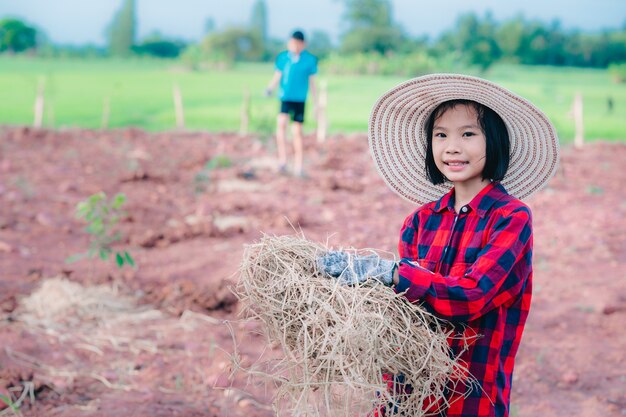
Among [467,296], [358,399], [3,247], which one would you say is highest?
[467,296]

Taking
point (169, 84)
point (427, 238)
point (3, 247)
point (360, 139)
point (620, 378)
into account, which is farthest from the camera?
point (169, 84)

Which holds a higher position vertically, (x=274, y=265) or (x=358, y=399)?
(x=274, y=265)

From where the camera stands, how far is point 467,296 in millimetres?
1887

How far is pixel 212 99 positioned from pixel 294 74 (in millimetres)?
14013

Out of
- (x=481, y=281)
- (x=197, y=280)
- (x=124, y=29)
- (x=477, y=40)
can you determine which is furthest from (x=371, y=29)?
(x=481, y=281)

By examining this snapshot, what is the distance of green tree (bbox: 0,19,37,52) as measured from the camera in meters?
31.1

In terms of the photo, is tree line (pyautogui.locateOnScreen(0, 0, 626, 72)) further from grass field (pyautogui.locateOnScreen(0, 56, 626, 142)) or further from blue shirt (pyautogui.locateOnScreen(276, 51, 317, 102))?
blue shirt (pyautogui.locateOnScreen(276, 51, 317, 102))

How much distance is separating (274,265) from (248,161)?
9.70m

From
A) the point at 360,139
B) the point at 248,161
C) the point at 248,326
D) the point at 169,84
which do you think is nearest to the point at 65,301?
the point at 248,326

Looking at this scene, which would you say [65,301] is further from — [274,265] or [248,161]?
[248,161]

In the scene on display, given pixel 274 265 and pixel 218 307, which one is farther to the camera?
pixel 218 307

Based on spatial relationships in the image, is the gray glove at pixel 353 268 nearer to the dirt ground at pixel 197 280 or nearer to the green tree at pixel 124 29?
the dirt ground at pixel 197 280

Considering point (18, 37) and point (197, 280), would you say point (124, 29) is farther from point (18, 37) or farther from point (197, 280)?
point (197, 280)

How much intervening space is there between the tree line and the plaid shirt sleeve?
26.4m
